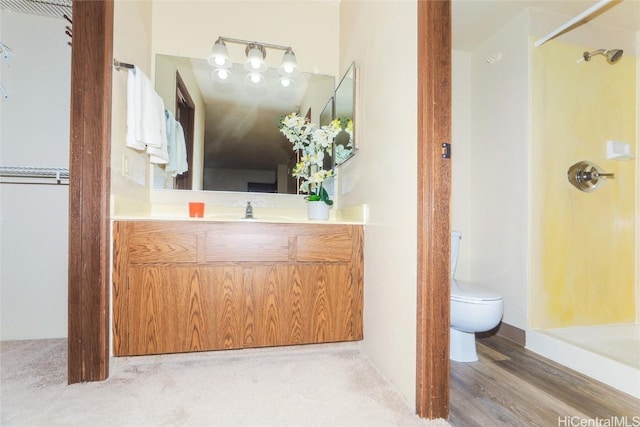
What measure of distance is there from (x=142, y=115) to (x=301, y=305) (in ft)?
4.53

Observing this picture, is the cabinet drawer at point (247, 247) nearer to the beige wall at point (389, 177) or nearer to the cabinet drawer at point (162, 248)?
the cabinet drawer at point (162, 248)

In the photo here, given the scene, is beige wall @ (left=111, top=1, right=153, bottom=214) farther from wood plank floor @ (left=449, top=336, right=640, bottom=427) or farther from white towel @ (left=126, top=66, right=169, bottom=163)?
wood plank floor @ (left=449, top=336, right=640, bottom=427)

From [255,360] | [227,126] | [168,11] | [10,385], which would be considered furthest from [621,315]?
[168,11]

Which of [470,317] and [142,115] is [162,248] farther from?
[470,317]

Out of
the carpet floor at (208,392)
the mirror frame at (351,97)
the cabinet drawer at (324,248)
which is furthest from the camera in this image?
the mirror frame at (351,97)

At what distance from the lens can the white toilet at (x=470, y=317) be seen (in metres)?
1.70

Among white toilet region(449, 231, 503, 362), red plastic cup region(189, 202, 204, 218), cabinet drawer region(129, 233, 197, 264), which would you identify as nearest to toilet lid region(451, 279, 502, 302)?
white toilet region(449, 231, 503, 362)

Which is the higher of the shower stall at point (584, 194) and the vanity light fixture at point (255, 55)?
the vanity light fixture at point (255, 55)

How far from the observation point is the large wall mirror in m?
2.28

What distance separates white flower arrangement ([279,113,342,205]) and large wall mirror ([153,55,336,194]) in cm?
8

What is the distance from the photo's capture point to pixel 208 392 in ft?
4.61

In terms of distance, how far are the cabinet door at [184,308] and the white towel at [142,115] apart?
0.69 metres

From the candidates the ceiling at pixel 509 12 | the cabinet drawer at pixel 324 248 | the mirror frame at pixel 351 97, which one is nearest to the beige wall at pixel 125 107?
the cabinet drawer at pixel 324 248

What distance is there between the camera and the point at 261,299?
5.74 ft
